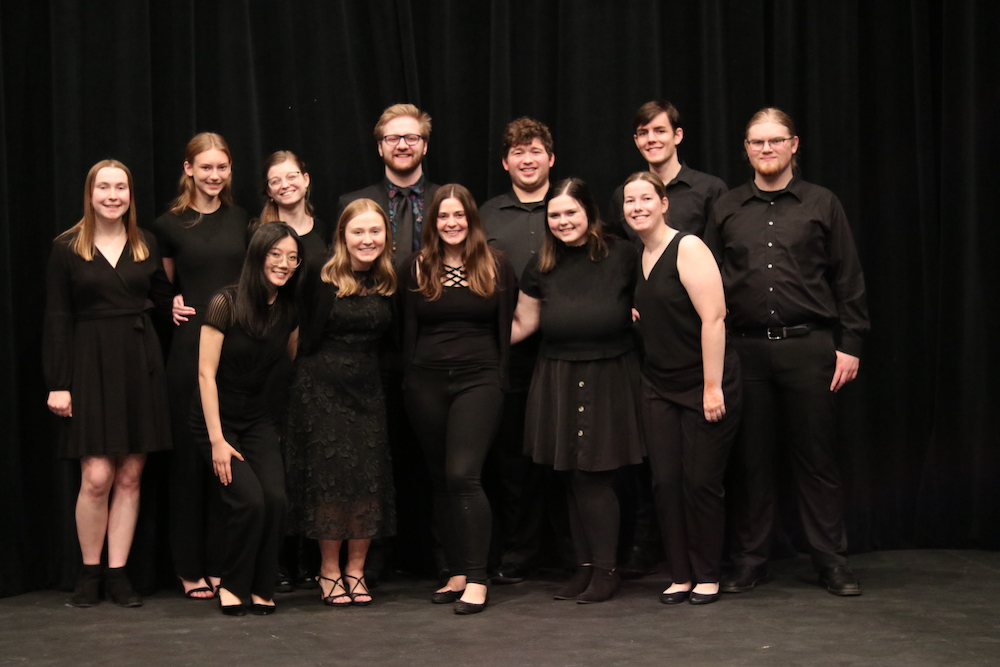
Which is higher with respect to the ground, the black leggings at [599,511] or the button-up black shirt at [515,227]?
the button-up black shirt at [515,227]

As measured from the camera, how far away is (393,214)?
15.0 ft

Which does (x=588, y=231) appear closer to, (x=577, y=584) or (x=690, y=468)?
(x=690, y=468)

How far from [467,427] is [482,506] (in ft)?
0.92

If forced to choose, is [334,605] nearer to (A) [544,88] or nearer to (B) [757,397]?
(B) [757,397]

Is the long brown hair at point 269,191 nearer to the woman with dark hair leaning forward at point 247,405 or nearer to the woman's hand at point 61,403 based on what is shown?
the woman with dark hair leaning forward at point 247,405

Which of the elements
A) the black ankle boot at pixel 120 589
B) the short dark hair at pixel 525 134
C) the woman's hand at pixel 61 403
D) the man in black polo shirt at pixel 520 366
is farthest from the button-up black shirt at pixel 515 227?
the black ankle boot at pixel 120 589

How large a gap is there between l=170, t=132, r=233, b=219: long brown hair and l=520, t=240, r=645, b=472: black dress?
1300 mm

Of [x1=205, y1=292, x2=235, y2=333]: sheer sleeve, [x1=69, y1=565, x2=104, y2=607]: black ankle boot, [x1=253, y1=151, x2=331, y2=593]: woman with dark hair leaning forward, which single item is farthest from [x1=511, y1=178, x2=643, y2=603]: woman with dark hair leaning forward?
[x1=69, y1=565, x2=104, y2=607]: black ankle boot

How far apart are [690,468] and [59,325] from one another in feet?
7.61

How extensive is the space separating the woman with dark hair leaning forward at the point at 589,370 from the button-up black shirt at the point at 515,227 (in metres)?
0.29

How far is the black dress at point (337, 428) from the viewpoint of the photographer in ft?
13.6

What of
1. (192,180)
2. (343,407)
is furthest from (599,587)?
(192,180)

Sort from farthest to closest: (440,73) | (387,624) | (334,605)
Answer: (440,73)
(334,605)
(387,624)

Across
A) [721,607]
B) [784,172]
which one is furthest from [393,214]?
[721,607]
